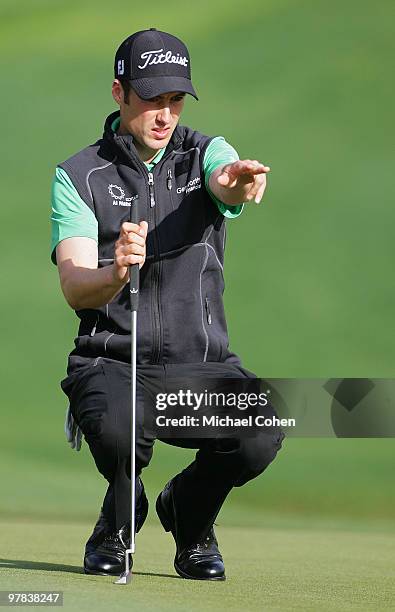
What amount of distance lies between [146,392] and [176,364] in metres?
0.10

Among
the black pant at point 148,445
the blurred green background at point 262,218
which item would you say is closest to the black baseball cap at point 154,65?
the black pant at point 148,445

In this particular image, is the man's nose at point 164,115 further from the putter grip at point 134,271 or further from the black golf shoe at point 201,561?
the black golf shoe at point 201,561

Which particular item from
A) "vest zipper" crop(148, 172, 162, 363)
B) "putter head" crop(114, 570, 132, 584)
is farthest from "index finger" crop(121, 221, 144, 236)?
"putter head" crop(114, 570, 132, 584)

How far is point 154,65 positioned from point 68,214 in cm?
38

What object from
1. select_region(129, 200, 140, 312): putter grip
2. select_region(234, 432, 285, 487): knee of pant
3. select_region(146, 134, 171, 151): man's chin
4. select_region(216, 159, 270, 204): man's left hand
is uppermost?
select_region(146, 134, 171, 151): man's chin

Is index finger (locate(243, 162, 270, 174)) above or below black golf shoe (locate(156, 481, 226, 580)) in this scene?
above

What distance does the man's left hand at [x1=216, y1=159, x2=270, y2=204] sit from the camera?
9.21ft

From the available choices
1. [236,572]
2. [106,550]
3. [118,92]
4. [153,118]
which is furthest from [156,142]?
[236,572]

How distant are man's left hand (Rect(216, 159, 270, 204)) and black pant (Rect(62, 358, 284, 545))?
0.39m

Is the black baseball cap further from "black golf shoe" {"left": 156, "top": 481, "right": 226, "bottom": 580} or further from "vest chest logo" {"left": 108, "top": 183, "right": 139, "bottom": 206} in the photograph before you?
"black golf shoe" {"left": 156, "top": 481, "right": 226, "bottom": 580}

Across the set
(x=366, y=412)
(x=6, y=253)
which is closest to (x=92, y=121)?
A: (x=6, y=253)

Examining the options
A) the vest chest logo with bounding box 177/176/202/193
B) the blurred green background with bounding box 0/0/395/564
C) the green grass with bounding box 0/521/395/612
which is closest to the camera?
the green grass with bounding box 0/521/395/612

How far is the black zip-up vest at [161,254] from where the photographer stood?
3010 mm

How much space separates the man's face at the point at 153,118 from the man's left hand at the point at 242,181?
0.67 ft
